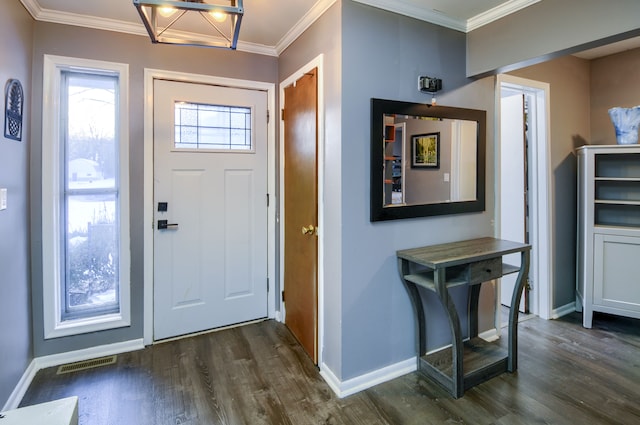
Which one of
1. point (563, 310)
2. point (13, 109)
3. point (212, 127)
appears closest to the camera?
point (13, 109)

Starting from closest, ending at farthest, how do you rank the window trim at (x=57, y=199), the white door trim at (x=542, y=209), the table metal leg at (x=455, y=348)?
the table metal leg at (x=455, y=348), the window trim at (x=57, y=199), the white door trim at (x=542, y=209)

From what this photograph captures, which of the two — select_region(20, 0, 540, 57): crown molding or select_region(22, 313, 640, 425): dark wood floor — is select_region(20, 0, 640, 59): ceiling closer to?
select_region(20, 0, 540, 57): crown molding

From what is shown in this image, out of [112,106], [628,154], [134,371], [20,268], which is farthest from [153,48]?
[628,154]

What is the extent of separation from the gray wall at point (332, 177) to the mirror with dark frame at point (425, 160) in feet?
0.74

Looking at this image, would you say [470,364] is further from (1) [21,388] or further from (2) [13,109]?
(2) [13,109]

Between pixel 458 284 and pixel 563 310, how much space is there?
205 cm

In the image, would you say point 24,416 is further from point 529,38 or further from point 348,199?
point 529,38

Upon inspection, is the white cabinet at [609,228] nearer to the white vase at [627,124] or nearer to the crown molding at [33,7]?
the white vase at [627,124]

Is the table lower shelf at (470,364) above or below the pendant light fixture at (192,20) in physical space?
below

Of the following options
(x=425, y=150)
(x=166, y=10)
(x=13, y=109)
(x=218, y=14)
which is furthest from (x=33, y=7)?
(x=425, y=150)

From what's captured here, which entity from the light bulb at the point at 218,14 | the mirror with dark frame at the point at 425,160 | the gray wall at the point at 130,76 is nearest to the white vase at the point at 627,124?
the mirror with dark frame at the point at 425,160

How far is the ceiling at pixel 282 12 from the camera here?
2.14m

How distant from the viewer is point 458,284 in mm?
2008

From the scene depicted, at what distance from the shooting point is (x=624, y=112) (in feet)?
9.41
